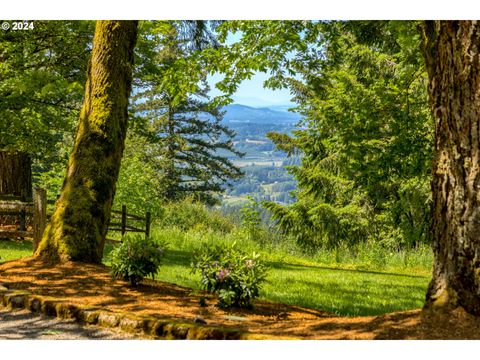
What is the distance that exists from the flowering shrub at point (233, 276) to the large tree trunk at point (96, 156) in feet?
9.96

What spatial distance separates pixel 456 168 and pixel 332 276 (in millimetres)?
6909

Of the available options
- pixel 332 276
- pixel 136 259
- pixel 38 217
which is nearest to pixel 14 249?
pixel 38 217

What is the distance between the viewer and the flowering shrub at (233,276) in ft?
23.9

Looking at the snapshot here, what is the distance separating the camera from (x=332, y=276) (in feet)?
40.5

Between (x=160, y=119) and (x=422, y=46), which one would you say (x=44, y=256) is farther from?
(x=160, y=119)

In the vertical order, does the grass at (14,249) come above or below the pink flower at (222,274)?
below

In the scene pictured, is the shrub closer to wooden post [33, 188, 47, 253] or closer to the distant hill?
wooden post [33, 188, 47, 253]

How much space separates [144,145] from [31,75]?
2369cm

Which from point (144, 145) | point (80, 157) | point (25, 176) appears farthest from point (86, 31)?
point (144, 145)

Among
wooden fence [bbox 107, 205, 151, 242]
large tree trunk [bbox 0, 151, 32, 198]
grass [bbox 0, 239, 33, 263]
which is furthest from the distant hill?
grass [bbox 0, 239, 33, 263]

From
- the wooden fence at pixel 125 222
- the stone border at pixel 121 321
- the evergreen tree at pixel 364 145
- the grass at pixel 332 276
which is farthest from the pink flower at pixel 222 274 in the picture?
the wooden fence at pixel 125 222

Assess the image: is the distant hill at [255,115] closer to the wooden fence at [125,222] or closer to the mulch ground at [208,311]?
the wooden fence at [125,222]

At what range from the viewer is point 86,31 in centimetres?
1595

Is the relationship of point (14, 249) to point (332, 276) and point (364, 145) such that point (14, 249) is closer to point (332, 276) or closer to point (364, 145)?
point (332, 276)
